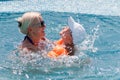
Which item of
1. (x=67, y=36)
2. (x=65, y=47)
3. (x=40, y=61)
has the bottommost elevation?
Answer: (x=40, y=61)

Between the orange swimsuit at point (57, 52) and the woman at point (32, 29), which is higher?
the woman at point (32, 29)

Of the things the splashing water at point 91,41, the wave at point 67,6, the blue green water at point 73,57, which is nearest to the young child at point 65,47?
the blue green water at point 73,57

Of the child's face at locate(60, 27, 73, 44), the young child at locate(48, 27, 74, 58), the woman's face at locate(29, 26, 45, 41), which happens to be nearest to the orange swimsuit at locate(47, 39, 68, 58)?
the young child at locate(48, 27, 74, 58)

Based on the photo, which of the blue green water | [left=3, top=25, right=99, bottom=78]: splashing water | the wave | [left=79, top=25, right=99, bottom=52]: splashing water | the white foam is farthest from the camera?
the wave

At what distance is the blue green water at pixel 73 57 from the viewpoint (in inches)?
176

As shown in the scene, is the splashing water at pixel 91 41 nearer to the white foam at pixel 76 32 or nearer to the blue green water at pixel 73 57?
the blue green water at pixel 73 57

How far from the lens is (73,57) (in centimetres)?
471

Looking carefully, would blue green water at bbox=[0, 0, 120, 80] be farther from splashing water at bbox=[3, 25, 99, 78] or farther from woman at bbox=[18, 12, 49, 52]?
woman at bbox=[18, 12, 49, 52]

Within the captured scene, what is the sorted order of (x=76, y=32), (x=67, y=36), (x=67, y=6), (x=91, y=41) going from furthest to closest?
1. (x=67, y=6)
2. (x=91, y=41)
3. (x=67, y=36)
4. (x=76, y=32)

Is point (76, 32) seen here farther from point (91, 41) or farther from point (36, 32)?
point (91, 41)

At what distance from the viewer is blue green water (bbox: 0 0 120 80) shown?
4.46 m

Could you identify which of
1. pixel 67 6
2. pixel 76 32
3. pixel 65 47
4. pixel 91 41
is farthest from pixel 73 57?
pixel 67 6

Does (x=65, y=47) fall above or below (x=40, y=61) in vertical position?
above

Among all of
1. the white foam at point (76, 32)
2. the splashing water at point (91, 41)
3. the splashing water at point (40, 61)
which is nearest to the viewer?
the splashing water at point (40, 61)
